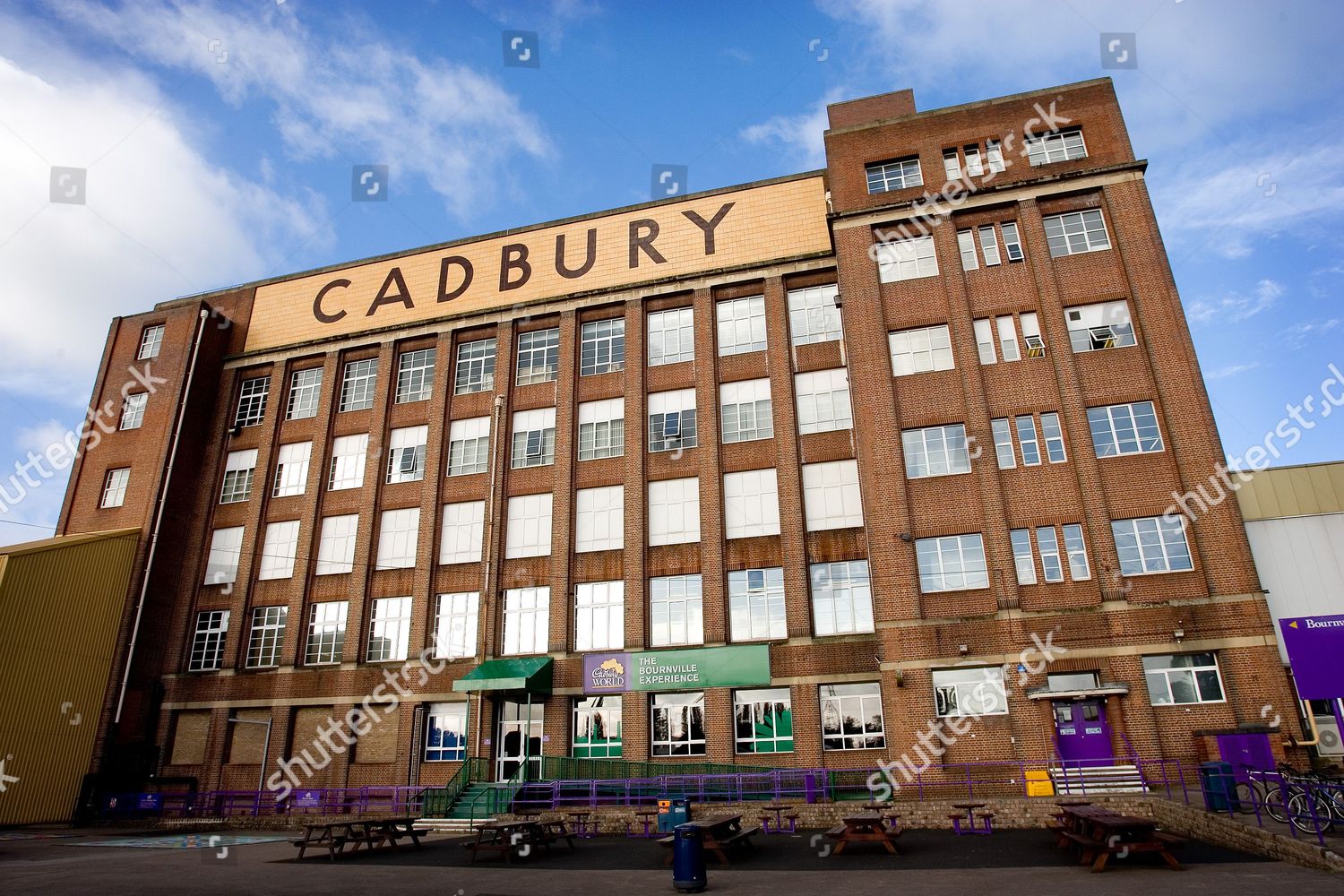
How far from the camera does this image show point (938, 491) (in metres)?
25.4

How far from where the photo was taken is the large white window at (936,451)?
25.6 meters

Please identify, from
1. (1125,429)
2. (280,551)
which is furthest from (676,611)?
(280,551)

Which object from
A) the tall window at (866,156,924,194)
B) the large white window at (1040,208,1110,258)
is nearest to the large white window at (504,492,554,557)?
the tall window at (866,156,924,194)

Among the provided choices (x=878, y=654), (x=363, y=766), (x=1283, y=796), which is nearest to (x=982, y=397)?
(x=878, y=654)

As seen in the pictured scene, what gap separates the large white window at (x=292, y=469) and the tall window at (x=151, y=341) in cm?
835

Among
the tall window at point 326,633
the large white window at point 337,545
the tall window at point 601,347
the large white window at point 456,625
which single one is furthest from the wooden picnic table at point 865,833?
the large white window at point 337,545

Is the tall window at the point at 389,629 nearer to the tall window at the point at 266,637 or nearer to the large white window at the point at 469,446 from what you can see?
the tall window at the point at 266,637

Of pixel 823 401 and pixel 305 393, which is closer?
pixel 823 401

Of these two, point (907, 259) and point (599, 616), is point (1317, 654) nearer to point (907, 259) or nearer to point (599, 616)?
point (907, 259)

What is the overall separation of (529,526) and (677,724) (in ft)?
30.9

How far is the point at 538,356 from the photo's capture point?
34.1m

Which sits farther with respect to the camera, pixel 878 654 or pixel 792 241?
pixel 792 241

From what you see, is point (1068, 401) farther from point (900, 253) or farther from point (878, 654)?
point (878, 654)

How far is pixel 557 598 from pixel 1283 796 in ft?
70.5
